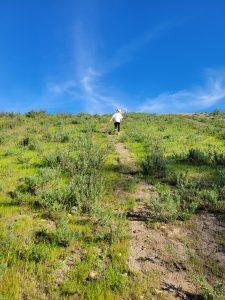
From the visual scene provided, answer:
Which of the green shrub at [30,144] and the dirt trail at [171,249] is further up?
the green shrub at [30,144]

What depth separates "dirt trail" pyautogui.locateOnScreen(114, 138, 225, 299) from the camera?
21.0ft

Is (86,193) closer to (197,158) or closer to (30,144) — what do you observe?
(197,158)

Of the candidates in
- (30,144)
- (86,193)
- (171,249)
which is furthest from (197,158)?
(30,144)

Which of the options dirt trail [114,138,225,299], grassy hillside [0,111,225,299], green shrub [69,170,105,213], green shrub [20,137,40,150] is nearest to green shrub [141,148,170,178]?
grassy hillside [0,111,225,299]

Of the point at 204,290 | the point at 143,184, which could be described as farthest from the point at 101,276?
the point at 143,184

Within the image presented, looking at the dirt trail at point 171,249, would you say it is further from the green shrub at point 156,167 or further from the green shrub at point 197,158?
the green shrub at point 197,158

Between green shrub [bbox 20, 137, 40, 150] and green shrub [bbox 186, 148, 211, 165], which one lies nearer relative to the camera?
green shrub [bbox 186, 148, 211, 165]

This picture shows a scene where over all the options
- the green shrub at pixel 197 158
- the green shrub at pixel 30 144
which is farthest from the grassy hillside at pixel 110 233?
the green shrub at pixel 30 144

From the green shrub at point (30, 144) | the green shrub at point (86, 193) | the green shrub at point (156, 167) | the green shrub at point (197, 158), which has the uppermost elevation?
Result: the green shrub at point (30, 144)

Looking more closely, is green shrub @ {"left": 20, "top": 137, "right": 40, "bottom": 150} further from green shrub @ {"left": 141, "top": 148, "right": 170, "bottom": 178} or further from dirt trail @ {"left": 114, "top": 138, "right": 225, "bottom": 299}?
dirt trail @ {"left": 114, "top": 138, "right": 225, "bottom": 299}

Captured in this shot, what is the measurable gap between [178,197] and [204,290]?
3725 millimetres

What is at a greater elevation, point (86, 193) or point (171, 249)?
point (86, 193)

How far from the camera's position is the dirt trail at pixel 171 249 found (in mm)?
6395

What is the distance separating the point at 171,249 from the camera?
744 centimetres
